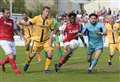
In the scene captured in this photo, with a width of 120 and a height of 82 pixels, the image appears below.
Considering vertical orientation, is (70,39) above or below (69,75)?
above

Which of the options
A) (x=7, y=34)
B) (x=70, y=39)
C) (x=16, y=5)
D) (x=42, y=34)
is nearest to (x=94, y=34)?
(x=70, y=39)

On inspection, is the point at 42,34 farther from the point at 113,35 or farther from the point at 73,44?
the point at 113,35

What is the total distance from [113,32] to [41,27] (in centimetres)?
470

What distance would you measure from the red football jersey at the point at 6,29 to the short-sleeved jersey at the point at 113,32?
5189 mm

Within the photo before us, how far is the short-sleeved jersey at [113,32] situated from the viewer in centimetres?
2150

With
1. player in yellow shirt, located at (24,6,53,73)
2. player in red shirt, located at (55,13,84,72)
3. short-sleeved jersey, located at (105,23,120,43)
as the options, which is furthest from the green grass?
short-sleeved jersey, located at (105,23,120,43)

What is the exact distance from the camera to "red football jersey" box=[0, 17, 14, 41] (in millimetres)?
17172

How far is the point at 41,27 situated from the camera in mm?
17812

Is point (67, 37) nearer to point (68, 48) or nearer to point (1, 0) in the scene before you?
point (68, 48)

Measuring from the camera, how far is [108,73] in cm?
1770

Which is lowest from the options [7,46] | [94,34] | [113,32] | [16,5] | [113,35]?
[16,5]

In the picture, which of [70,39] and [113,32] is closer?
[70,39]

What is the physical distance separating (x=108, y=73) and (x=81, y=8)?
3125cm

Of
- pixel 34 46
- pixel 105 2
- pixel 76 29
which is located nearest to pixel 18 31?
pixel 34 46
